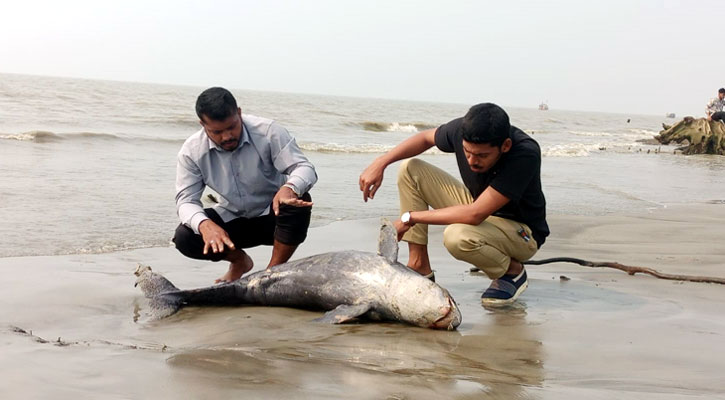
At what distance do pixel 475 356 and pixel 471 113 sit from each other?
5.45ft

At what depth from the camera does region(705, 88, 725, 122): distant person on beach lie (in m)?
26.1

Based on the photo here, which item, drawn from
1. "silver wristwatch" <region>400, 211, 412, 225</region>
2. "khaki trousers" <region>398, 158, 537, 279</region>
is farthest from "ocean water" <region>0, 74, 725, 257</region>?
"silver wristwatch" <region>400, 211, 412, 225</region>

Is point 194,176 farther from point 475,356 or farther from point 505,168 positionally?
point 475,356

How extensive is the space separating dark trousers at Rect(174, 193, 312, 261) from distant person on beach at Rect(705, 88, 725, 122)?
24.2m

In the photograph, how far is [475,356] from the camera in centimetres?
392

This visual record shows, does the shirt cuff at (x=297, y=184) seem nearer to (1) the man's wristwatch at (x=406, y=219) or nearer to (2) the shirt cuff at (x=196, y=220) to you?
(2) the shirt cuff at (x=196, y=220)

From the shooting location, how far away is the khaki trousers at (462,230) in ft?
17.0

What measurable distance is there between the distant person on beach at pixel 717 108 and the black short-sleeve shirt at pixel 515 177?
77.5 feet

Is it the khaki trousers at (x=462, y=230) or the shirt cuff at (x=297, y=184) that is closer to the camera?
the khaki trousers at (x=462, y=230)

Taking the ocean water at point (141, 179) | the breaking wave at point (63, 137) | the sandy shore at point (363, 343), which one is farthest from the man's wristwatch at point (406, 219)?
the breaking wave at point (63, 137)

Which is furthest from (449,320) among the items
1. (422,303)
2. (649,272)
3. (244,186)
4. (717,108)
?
(717,108)

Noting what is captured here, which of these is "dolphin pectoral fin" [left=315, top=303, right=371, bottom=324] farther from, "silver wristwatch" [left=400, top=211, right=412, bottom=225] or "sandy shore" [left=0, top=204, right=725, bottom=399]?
"silver wristwatch" [left=400, top=211, right=412, bottom=225]

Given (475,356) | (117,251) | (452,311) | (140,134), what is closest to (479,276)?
(452,311)

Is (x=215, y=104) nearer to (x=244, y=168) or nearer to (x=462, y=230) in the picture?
(x=244, y=168)
